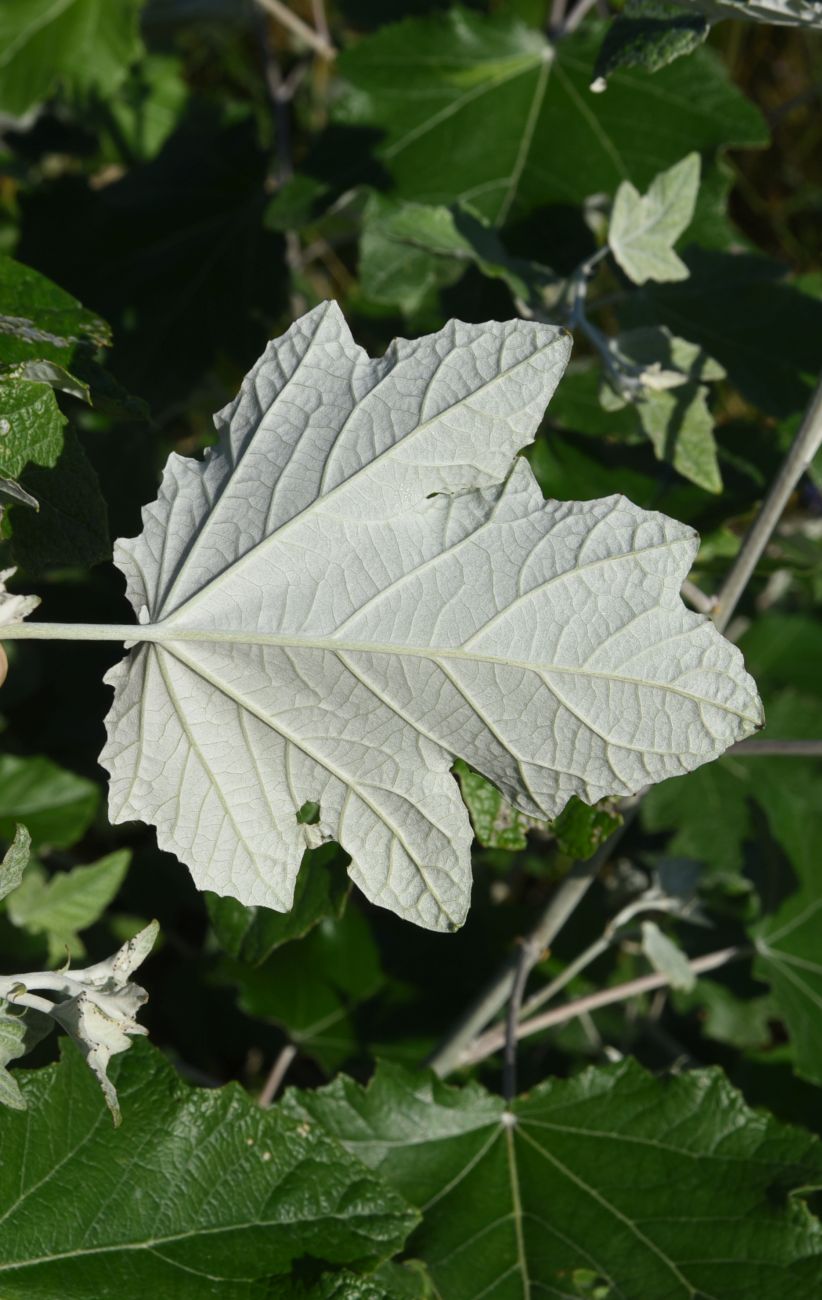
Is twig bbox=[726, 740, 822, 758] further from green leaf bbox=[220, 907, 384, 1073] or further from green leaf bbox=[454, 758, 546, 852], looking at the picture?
green leaf bbox=[220, 907, 384, 1073]

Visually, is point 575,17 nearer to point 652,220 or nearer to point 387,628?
point 652,220

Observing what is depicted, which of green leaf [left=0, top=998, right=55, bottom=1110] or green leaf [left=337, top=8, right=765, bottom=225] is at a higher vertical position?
green leaf [left=337, top=8, right=765, bottom=225]

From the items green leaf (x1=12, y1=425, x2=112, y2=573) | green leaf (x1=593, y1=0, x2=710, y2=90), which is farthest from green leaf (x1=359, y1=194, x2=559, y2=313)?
green leaf (x1=12, y1=425, x2=112, y2=573)

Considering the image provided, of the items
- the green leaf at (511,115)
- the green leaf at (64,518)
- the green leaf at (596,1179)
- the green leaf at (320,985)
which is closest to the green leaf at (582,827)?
the green leaf at (596,1179)

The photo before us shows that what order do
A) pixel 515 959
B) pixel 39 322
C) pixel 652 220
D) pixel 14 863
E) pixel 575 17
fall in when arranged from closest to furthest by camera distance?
pixel 14 863 → pixel 39 322 → pixel 652 220 → pixel 515 959 → pixel 575 17

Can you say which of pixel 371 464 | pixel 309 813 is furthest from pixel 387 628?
pixel 309 813
